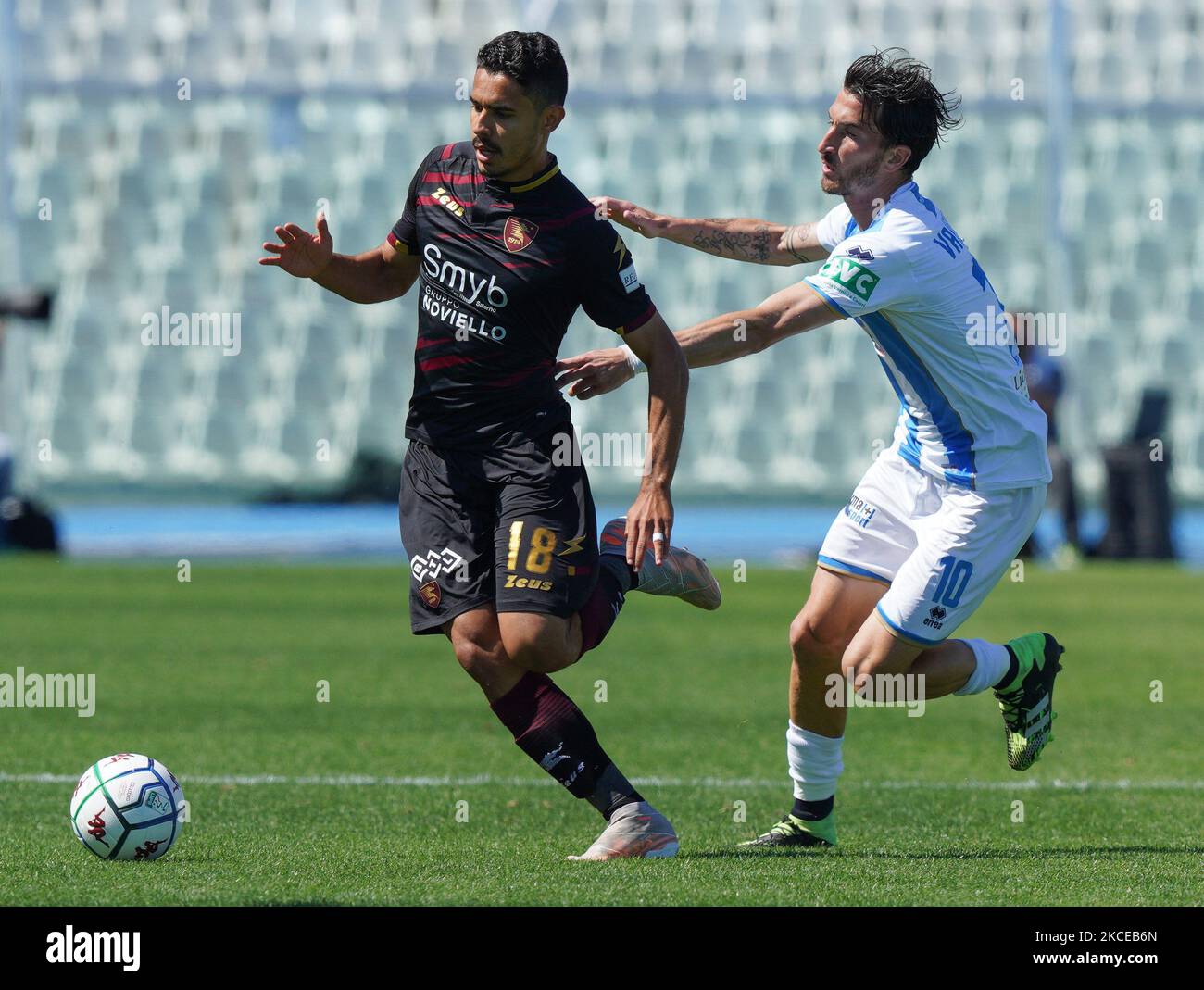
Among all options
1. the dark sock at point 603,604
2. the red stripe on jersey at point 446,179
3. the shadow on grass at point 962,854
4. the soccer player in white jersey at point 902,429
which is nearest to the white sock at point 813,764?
the soccer player in white jersey at point 902,429

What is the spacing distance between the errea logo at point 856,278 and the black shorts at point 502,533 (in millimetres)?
933

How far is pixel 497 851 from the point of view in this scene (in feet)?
17.5

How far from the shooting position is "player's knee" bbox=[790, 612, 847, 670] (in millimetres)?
5633

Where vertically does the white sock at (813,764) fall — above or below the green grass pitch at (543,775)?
above

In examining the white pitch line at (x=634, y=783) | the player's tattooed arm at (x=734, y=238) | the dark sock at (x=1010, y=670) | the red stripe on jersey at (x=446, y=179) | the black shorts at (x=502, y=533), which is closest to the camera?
the black shorts at (x=502, y=533)

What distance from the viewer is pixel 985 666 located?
5.71 meters

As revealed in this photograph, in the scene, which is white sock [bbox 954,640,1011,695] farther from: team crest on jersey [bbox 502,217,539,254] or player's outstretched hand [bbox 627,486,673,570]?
team crest on jersey [bbox 502,217,539,254]

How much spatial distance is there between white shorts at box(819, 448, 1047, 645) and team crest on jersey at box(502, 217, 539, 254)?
1.29 metres

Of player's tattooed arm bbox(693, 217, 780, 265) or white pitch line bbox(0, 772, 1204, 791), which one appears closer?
player's tattooed arm bbox(693, 217, 780, 265)

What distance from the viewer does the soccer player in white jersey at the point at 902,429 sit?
5336mm

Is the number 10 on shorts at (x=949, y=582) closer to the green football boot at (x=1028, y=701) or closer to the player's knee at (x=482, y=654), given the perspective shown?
the green football boot at (x=1028, y=701)

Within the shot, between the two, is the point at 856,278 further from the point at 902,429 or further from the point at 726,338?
the point at 902,429

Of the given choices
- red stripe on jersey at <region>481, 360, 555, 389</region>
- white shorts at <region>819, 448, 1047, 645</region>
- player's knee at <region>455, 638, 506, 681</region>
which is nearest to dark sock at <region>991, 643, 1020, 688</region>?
white shorts at <region>819, 448, 1047, 645</region>
